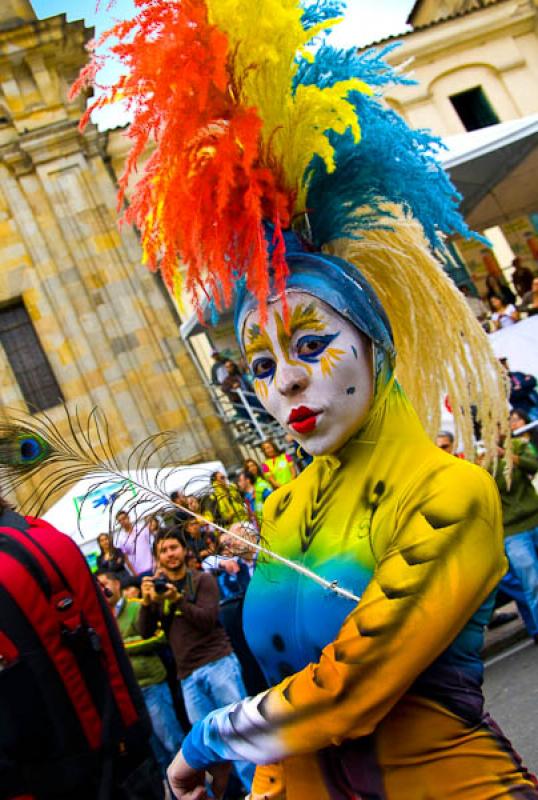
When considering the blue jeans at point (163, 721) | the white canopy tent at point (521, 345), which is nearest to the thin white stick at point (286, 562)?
the blue jeans at point (163, 721)

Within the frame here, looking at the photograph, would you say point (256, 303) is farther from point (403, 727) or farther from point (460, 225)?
point (403, 727)

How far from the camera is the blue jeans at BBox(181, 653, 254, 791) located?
493cm

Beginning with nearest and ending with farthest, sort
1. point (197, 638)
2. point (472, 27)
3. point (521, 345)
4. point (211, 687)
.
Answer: point (211, 687) → point (197, 638) → point (521, 345) → point (472, 27)

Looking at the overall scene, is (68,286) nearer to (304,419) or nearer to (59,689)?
(59,689)

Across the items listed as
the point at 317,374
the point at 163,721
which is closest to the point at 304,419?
the point at 317,374

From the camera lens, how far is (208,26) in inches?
72.3

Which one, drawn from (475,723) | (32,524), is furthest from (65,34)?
(475,723)

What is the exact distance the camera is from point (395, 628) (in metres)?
1.51

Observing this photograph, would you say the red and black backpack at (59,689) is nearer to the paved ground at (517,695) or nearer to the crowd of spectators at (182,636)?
the crowd of spectators at (182,636)

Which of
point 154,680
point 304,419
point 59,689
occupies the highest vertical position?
point 304,419

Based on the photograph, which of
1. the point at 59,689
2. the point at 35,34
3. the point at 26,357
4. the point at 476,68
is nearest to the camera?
the point at 59,689

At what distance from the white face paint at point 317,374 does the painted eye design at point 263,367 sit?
0.03 metres

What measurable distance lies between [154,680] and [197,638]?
0.59 meters

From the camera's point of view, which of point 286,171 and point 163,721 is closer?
point 286,171
